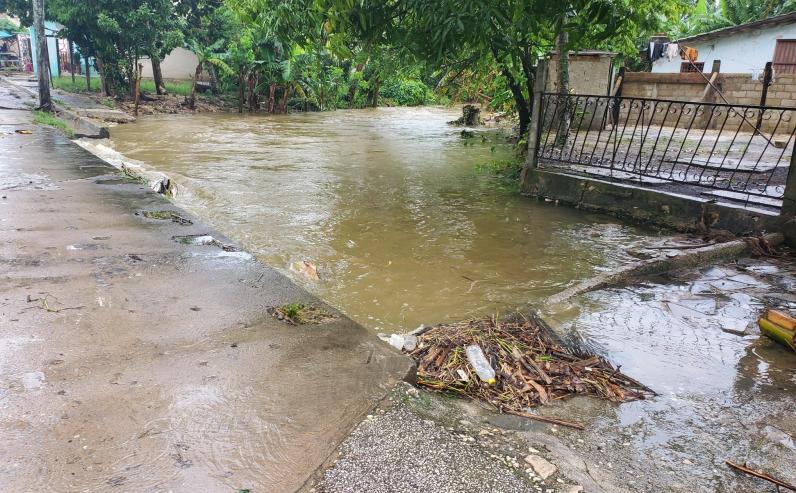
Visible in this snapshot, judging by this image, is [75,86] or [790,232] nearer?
[790,232]

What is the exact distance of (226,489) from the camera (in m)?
1.98

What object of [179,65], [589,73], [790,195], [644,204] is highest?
[179,65]

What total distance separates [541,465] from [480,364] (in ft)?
3.13

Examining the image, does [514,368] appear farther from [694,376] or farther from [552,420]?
[694,376]

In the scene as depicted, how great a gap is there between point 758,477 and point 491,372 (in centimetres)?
128

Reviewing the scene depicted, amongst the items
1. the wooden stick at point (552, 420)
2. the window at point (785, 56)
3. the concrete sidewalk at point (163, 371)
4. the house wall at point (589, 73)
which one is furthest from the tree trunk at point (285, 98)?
the wooden stick at point (552, 420)

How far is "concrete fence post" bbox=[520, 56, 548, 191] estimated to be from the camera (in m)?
8.06

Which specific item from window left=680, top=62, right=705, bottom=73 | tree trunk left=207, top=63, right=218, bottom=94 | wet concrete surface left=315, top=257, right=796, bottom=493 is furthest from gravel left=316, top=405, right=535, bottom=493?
tree trunk left=207, top=63, right=218, bottom=94

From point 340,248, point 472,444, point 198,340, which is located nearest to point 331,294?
point 340,248

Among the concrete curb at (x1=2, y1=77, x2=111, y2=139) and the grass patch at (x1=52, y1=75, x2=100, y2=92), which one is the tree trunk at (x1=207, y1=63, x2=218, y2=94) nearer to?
the grass patch at (x1=52, y1=75, x2=100, y2=92)

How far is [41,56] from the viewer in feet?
48.2

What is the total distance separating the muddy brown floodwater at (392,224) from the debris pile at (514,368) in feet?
3.23

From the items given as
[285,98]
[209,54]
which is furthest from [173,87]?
[285,98]

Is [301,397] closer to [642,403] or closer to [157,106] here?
[642,403]
